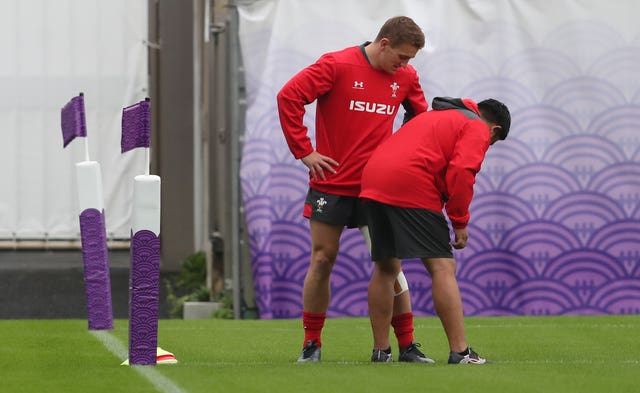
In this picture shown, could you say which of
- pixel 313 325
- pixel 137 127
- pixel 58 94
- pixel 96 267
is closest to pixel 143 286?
pixel 137 127

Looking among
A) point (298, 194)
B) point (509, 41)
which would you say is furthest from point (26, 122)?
point (509, 41)

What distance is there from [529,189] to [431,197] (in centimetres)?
421

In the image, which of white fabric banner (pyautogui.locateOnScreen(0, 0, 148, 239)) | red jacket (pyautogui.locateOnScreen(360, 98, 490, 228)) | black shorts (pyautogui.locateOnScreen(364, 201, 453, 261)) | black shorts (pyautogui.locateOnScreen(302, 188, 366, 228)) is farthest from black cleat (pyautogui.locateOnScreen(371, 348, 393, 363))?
white fabric banner (pyautogui.locateOnScreen(0, 0, 148, 239))

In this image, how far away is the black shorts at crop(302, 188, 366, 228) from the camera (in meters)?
7.69

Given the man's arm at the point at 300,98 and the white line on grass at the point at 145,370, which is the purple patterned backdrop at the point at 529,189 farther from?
the man's arm at the point at 300,98

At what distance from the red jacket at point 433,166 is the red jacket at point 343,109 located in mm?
296

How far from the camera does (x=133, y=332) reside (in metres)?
7.10

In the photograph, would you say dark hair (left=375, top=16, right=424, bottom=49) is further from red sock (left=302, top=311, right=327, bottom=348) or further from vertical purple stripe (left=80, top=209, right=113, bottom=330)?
vertical purple stripe (left=80, top=209, right=113, bottom=330)

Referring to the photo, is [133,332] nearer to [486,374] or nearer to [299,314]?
[486,374]

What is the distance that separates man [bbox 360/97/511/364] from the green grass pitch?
346 millimetres

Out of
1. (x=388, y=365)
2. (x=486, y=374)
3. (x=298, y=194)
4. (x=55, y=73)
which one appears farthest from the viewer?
(x=55, y=73)

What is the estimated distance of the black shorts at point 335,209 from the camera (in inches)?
303

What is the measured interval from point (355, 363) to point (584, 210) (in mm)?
4361

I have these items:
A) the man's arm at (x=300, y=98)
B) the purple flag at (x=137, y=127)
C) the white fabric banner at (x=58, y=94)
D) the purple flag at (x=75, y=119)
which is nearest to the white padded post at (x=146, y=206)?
the purple flag at (x=137, y=127)
